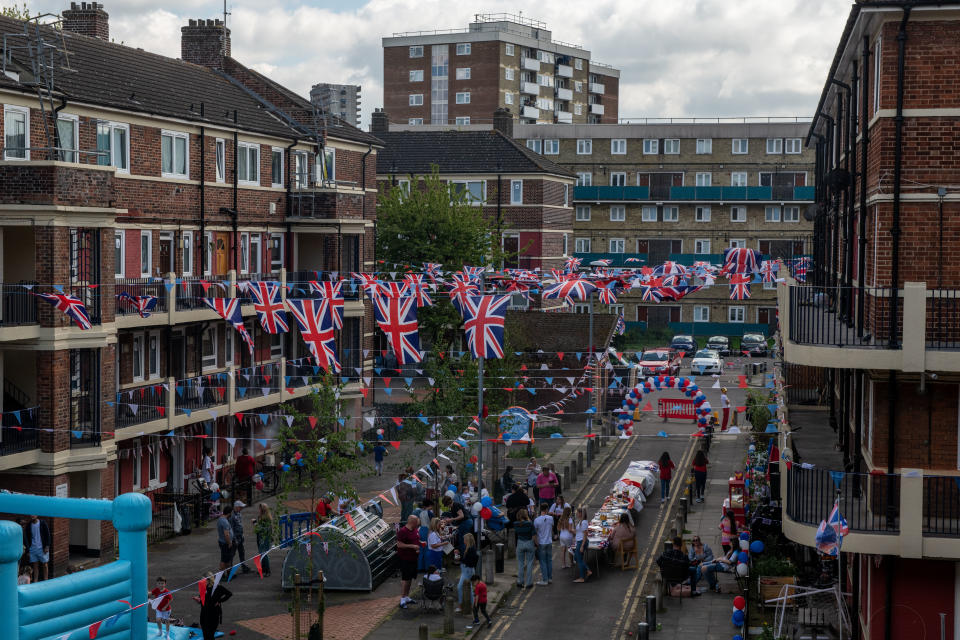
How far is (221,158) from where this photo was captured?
37344 millimetres

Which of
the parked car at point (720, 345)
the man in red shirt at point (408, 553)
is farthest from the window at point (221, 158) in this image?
the parked car at point (720, 345)

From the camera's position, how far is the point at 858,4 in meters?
15.9

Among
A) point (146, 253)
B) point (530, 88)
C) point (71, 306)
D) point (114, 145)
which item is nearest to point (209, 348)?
point (146, 253)

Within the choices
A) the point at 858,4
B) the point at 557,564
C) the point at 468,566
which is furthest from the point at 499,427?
the point at 858,4

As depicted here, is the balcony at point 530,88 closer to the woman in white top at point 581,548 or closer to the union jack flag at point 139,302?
the union jack flag at point 139,302

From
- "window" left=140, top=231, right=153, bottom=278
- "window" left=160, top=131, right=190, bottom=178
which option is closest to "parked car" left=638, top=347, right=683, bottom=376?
"window" left=160, top=131, right=190, bottom=178

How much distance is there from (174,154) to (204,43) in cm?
1181

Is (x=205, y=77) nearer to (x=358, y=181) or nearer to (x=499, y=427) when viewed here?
(x=358, y=181)

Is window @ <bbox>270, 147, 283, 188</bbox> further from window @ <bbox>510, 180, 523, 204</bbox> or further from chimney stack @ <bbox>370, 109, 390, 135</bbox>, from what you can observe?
chimney stack @ <bbox>370, 109, 390, 135</bbox>

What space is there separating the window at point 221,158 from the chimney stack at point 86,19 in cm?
594

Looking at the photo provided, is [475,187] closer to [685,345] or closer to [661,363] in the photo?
[661,363]

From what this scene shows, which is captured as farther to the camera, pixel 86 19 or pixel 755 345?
pixel 755 345

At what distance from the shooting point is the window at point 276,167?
40344 mm

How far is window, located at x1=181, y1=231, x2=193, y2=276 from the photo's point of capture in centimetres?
3566
